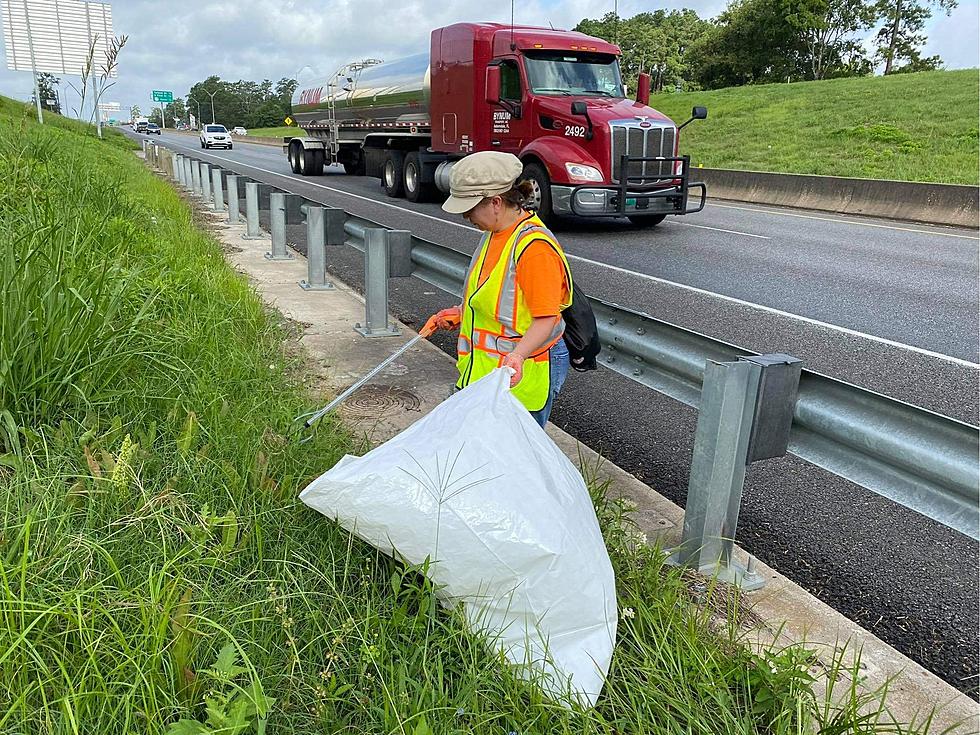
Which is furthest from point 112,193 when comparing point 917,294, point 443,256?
point 917,294

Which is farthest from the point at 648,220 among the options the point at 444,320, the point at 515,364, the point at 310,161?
the point at 310,161

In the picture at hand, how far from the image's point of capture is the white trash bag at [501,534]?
6.35 ft

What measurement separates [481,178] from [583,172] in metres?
10.2

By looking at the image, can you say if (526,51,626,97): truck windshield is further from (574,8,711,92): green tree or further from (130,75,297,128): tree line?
(130,75,297,128): tree line

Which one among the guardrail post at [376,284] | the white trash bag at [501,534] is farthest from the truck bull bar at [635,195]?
the white trash bag at [501,534]

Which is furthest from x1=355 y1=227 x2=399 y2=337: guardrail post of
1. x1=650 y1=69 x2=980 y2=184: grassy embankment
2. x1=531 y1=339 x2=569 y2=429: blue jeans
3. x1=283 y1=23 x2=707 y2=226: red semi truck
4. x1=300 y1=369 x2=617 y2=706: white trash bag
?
x1=650 y1=69 x2=980 y2=184: grassy embankment

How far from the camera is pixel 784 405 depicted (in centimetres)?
257

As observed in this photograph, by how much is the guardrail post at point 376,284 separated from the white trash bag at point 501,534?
3614 millimetres

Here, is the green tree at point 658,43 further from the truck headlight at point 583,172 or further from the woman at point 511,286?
the woman at point 511,286

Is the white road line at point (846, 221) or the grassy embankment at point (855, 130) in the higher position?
the grassy embankment at point (855, 130)

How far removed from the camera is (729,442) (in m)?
2.62

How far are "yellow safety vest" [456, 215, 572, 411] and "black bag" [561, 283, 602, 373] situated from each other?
0.19 feet

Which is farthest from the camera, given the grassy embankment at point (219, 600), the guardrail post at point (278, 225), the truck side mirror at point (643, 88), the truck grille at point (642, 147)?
the truck side mirror at point (643, 88)

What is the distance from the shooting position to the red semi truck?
12602mm
